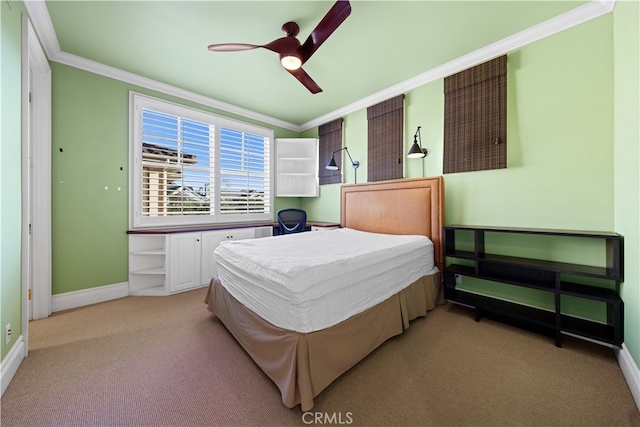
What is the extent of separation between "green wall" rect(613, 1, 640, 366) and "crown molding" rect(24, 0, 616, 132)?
0.86ft

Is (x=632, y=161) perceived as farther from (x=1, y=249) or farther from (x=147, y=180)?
(x=147, y=180)

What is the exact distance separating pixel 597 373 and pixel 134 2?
4.48 meters

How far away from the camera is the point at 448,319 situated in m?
2.41

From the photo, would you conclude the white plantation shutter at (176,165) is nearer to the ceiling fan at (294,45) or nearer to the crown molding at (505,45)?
the ceiling fan at (294,45)

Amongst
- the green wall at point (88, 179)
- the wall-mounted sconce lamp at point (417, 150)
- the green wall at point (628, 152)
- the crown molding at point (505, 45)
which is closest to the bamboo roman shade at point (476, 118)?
the crown molding at point (505, 45)

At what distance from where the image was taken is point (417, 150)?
2.86m

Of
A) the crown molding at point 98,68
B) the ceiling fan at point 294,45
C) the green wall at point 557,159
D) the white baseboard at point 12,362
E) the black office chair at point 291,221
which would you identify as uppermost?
the crown molding at point 98,68

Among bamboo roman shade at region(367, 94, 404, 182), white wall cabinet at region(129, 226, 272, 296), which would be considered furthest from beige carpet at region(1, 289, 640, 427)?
bamboo roman shade at region(367, 94, 404, 182)

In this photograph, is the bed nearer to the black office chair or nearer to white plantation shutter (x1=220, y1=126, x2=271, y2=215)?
the black office chair

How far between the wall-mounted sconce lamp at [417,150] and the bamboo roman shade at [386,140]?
228 mm

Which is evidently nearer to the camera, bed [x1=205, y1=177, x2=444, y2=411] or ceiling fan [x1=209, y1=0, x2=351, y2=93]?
bed [x1=205, y1=177, x2=444, y2=411]

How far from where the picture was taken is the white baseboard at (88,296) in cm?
264

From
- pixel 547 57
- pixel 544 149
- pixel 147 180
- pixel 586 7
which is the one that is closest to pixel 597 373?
pixel 544 149

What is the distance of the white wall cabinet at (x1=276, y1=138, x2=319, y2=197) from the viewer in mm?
4668
